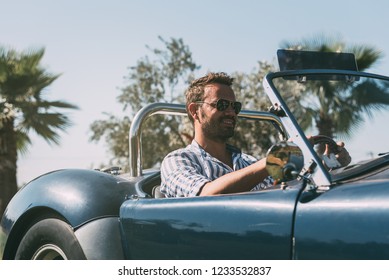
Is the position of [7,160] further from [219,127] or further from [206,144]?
[219,127]

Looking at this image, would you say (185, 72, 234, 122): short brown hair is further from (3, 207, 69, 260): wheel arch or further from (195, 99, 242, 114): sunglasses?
(3, 207, 69, 260): wheel arch

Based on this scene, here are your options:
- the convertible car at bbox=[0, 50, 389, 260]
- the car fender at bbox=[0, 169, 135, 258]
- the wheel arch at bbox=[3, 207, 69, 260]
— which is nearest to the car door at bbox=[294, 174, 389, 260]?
the convertible car at bbox=[0, 50, 389, 260]

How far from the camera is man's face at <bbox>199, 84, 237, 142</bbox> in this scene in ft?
10.6

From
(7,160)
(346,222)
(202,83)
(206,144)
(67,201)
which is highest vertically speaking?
(202,83)

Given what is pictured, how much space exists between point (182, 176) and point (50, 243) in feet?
2.63

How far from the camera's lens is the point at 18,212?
3523mm

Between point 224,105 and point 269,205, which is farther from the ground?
point 224,105

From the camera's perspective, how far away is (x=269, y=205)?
2.33 metres

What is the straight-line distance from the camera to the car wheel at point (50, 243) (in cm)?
321

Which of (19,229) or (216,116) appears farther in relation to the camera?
(19,229)

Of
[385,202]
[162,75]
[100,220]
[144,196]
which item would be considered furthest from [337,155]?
[162,75]

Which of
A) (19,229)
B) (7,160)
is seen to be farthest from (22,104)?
(19,229)

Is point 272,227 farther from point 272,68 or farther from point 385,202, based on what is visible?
point 272,68

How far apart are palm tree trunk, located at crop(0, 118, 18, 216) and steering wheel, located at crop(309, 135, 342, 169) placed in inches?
530
